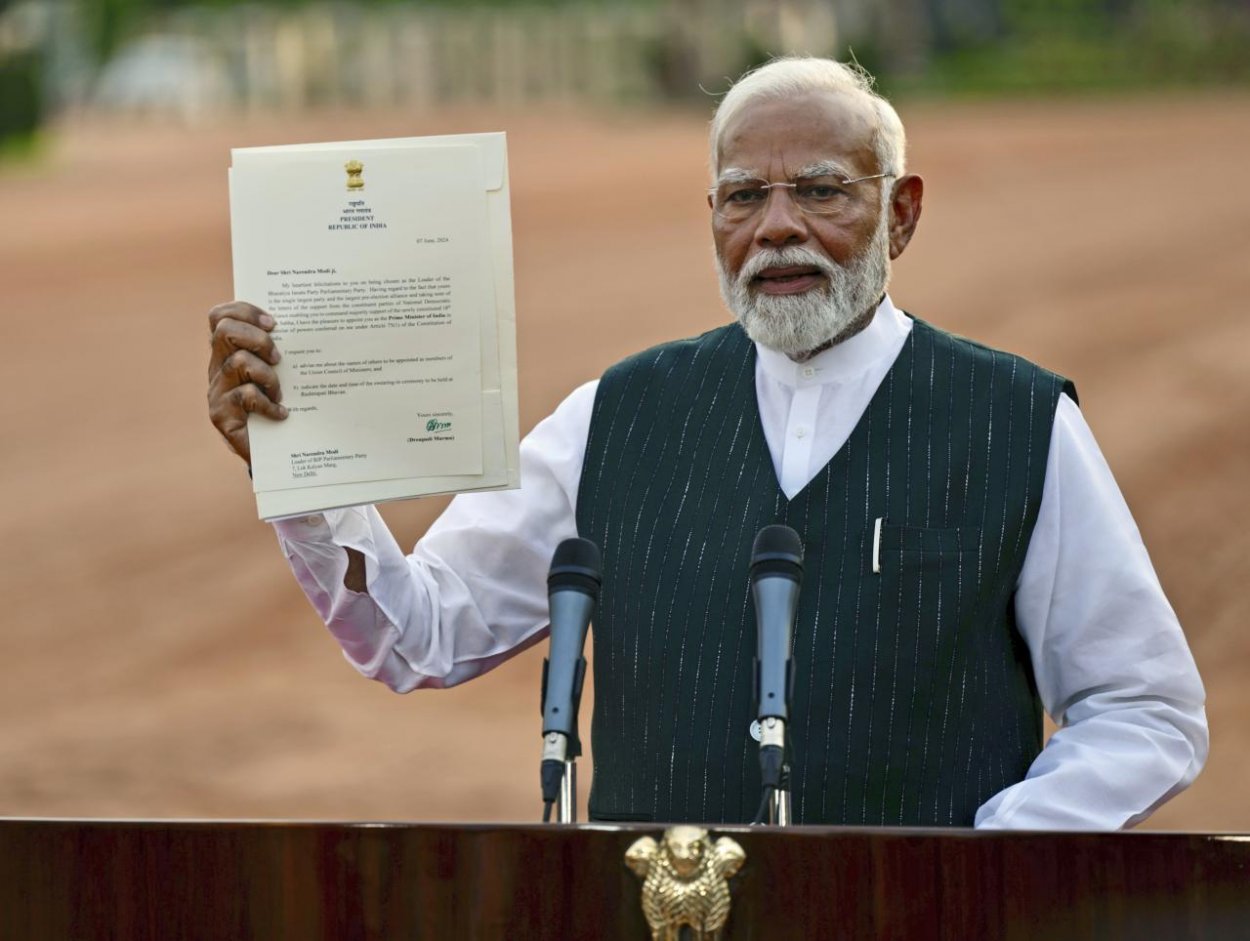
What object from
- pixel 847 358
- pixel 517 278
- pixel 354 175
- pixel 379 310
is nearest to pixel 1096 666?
pixel 847 358

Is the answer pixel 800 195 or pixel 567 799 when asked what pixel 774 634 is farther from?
pixel 800 195

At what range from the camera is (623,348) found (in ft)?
57.1

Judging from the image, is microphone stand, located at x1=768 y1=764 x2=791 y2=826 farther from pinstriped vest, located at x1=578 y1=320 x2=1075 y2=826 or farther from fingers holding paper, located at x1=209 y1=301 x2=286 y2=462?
fingers holding paper, located at x1=209 y1=301 x2=286 y2=462

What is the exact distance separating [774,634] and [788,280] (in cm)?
79

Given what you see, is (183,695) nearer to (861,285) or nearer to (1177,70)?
(861,285)

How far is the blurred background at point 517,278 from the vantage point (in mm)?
11508

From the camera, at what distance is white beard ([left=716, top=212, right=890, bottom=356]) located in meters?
2.81

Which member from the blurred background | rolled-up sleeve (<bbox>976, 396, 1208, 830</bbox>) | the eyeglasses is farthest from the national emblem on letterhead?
the blurred background

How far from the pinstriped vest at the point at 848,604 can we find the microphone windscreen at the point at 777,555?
0.38 metres

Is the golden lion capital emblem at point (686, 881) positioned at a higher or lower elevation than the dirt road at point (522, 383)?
lower

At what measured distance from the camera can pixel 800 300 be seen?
284cm

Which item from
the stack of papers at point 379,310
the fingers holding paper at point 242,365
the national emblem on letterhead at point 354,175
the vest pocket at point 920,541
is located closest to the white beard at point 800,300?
the vest pocket at point 920,541

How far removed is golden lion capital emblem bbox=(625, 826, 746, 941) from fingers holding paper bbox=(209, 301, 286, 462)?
867 mm

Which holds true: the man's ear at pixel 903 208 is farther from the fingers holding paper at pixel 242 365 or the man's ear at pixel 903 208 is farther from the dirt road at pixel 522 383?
the dirt road at pixel 522 383
